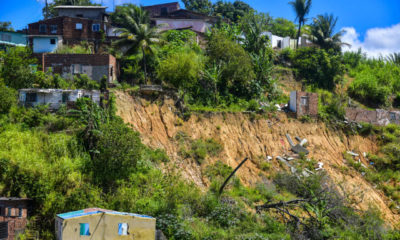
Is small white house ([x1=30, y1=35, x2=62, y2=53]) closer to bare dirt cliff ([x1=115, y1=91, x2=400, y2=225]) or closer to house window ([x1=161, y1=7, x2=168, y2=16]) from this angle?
bare dirt cliff ([x1=115, y1=91, x2=400, y2=225])

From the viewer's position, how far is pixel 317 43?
129 ft

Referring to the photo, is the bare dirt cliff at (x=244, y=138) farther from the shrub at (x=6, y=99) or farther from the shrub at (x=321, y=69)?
the shrub at (x=321, y=69)

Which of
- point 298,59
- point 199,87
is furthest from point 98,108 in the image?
point 298,59

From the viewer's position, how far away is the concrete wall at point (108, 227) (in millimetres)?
16766

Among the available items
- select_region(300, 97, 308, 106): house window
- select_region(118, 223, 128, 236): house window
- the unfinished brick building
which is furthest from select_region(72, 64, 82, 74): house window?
select_region(300, 97, 308, 106): house window

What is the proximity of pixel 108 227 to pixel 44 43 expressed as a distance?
58.6ft

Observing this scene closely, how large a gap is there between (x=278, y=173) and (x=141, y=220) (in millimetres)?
10887

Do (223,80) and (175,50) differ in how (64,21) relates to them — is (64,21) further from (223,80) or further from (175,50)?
(223,80)

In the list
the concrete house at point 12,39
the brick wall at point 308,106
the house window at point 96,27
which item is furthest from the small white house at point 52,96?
the brick wall at point 308,106

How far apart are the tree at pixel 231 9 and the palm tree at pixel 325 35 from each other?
374 inches

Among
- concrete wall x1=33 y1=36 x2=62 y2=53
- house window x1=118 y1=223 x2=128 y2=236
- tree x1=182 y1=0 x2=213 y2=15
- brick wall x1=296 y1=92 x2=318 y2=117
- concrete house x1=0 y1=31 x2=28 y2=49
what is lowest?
house window x1=118 y1=223 x2=128 y2=236

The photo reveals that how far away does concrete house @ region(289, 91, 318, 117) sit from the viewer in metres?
30.6

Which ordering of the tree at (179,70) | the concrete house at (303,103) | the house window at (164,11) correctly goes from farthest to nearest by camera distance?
the house window at (164,11) → the concrete house at (303,103) → the tree at (179,70)

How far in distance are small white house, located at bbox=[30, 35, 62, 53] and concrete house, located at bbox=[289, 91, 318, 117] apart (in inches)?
667
